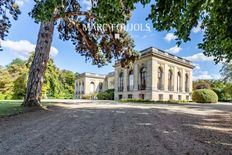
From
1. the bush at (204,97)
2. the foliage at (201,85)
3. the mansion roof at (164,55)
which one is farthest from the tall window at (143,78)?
the foliage at (201,85)

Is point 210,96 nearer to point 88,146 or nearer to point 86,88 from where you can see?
point 88,146

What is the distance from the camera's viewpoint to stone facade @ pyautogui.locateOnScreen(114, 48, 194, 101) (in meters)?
28.6

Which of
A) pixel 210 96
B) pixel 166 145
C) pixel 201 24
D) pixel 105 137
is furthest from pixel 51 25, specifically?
pixel 210 96

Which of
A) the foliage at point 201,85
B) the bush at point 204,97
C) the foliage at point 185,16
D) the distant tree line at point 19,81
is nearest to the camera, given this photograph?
the foliage at point 185,16

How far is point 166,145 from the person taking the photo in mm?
3539

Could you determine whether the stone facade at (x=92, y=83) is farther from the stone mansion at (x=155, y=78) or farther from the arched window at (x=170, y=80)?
the arched window at (x=170, y=80)

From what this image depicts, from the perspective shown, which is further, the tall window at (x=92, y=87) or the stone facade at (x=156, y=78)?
the tall window at (x=92, y=87)

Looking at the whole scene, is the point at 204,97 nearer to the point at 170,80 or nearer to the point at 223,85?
the point at 223,85

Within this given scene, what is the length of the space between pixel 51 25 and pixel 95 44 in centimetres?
362

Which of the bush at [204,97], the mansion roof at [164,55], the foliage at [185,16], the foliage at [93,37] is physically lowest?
the bush at [204,97]

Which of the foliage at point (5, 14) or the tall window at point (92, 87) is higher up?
the foliage at point (5, 14)

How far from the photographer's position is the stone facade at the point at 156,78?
28578 millimetres

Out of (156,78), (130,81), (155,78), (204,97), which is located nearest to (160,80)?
(156,78)

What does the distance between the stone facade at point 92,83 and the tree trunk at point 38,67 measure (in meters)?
38.6
